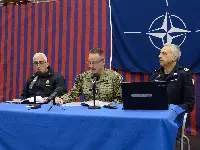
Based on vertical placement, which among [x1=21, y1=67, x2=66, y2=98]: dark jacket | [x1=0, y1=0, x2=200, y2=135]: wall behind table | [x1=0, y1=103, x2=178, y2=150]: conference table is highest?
[x1=0, y1=0, x2=200, y2=135]: wall behind table

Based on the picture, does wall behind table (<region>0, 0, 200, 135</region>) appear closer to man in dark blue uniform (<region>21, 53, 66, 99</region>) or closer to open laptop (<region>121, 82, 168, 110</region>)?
man in dark blue uniform (<region>21, 53, 66, 99</region>)

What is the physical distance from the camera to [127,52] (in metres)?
3.90

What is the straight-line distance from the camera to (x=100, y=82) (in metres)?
2.47

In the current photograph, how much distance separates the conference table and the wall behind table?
2.33 m

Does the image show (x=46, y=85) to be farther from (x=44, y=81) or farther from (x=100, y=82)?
(x=100, y=82)

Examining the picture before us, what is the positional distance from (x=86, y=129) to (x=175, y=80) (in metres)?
1.06

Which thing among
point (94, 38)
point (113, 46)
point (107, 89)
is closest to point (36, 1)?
point (94, 38)

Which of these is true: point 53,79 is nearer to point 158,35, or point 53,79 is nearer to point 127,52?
point 127,52

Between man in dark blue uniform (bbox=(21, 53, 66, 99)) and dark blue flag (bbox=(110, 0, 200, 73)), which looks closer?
man in dark blue uniform (bbox=(21, 53, 66, 99))

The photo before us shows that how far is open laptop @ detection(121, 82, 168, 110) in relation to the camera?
1631 millimetres

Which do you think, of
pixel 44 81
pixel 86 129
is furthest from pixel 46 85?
pixel 86 129

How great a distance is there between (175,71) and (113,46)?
5.34 ft

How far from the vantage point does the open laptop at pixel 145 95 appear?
1631 millimetres

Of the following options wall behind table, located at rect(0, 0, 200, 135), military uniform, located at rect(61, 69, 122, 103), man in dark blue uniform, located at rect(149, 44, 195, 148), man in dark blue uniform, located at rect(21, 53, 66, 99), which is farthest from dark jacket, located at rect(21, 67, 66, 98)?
man in dark blue uniform, located at rect(149, 44, 195, 148)
